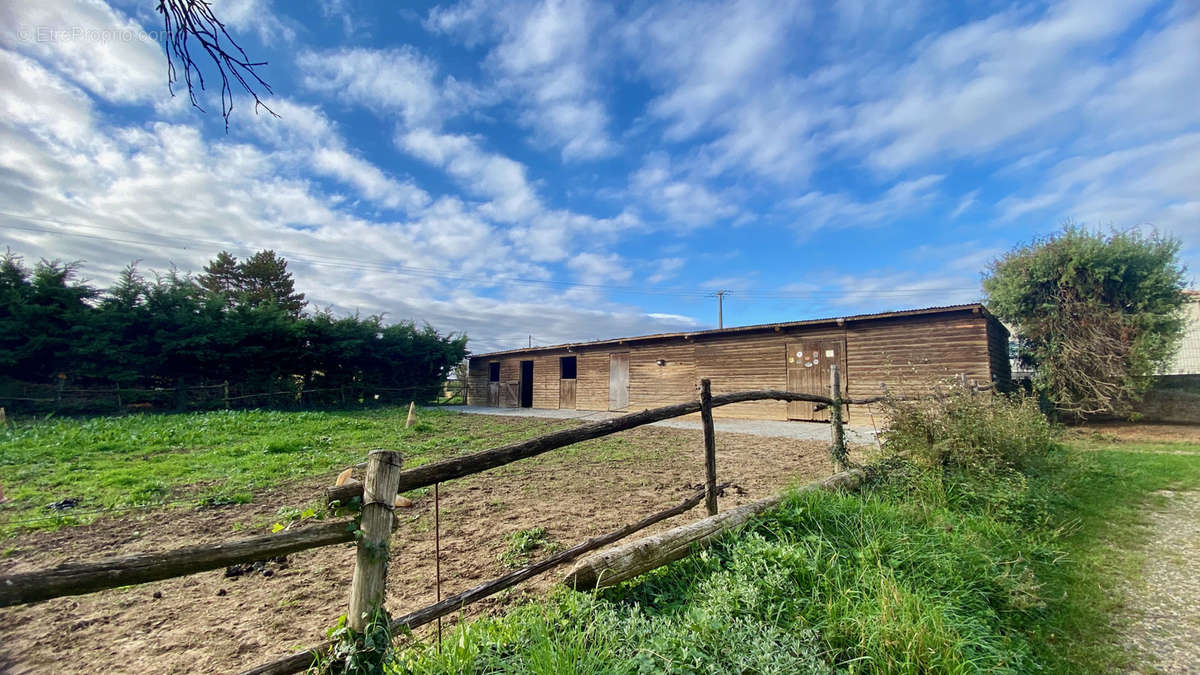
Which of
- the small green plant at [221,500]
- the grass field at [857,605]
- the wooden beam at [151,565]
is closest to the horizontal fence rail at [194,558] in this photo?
the wooden beam at [151,565]

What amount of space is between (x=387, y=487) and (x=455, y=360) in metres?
23.5

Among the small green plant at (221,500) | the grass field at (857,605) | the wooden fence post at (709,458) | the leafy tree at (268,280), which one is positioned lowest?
the small green plant at (221,500)

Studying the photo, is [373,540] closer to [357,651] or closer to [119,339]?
[357,651]

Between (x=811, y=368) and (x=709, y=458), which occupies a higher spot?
(x=811, y=368)

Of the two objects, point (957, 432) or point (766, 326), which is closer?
point (957, 432)

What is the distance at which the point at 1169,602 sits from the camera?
9.72 ft

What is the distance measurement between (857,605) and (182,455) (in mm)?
10118

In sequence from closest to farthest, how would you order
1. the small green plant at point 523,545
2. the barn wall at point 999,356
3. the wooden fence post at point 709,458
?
the small green plant at point 523,545, the wooden fence post at point 709,458, the barn wall at point 999,356

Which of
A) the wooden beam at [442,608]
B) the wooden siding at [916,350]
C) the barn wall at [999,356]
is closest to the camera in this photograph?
the wooden beam at [442,608]

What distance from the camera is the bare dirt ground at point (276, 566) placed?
8.02ft

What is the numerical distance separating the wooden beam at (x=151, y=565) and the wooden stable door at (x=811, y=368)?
1266 cm

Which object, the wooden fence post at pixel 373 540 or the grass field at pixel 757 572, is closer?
the wooden fence post at pixel 373 540

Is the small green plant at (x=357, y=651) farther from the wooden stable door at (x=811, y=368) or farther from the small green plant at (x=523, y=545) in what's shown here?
the wooden stable door at (x=811, y=368)

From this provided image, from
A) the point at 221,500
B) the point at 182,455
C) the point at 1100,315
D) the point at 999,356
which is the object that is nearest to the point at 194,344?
the point at 182,455
